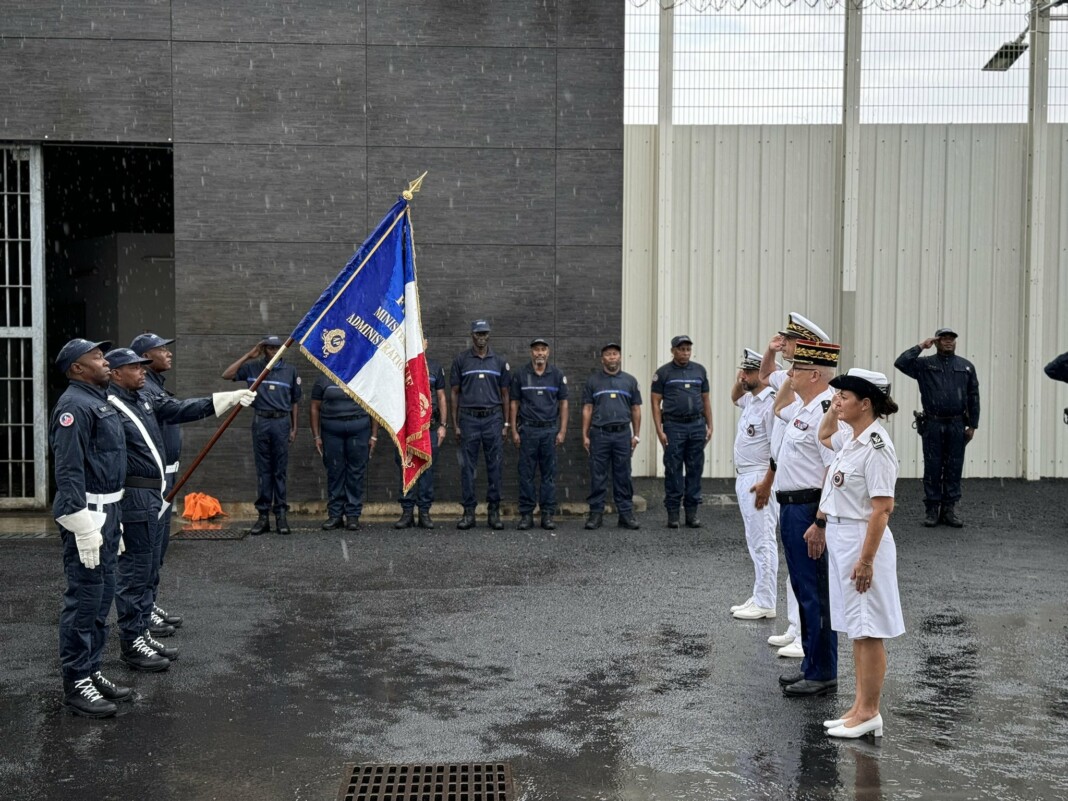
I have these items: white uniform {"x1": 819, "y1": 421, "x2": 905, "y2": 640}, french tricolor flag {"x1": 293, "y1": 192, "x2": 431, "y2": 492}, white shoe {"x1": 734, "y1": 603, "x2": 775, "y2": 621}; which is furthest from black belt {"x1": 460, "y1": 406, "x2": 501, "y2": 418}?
white uniform {"x1": 819, "y1": 421, "x2": 905, "y2": 640}

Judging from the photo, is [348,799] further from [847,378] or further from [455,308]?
[455,308]

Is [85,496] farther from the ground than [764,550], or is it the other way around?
[85,496]

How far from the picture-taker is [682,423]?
40.6 feet

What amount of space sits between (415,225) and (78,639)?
749cm

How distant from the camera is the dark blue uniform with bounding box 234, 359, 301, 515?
11789 millimetres

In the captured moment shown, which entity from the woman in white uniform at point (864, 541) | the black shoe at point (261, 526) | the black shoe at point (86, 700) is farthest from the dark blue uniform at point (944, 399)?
the black shoe at point (86, 700)

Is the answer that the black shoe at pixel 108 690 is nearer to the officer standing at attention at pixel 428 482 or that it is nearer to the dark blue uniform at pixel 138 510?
the dark blue uniform at pixel 138 510

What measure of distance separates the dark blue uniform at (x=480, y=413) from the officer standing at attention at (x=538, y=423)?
0.20 metres

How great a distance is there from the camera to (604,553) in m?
10.7

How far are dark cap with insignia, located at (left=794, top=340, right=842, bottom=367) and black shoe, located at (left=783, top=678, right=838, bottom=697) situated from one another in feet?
5.73

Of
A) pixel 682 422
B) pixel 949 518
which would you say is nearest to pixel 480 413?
pixel 682 422

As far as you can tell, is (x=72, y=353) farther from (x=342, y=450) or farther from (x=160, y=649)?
(x=342, y=450)

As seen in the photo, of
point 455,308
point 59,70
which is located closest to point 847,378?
point 455,308

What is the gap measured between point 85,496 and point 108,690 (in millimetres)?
1031
